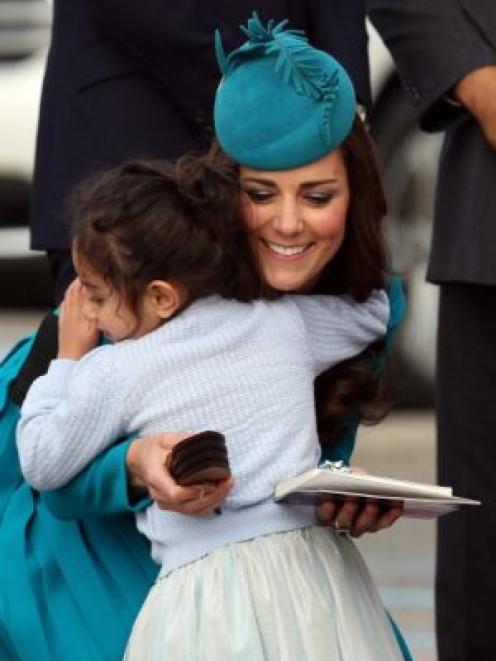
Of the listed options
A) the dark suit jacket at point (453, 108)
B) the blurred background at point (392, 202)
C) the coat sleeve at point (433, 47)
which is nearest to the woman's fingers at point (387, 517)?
the dark suit jacket at point (453, 108)

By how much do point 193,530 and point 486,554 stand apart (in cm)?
111

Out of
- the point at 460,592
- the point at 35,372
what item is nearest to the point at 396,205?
the point at 460,592

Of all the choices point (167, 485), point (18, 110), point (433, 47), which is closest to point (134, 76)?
point (433, 47)

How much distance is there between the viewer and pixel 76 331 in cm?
379

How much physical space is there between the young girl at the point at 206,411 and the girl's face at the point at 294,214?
33mm

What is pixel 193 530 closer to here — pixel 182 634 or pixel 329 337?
pixel 182 634

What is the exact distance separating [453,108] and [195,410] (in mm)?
1067

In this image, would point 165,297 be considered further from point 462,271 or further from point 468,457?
point 468,457

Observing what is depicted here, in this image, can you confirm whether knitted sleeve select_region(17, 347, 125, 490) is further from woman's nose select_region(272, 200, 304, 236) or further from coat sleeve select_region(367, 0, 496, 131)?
coat sleeve select_region(367, 0, 496, 131)

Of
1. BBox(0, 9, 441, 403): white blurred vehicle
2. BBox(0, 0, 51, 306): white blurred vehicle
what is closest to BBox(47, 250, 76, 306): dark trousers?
BBox(0, 9, 441, 403): white blurred vehicle

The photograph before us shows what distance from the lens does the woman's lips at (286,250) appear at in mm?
3730

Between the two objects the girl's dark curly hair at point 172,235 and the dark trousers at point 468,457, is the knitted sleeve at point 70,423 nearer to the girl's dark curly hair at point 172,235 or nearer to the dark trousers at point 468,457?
the girl's dark curly hair at point 172,235

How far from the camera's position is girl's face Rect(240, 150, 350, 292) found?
371 cm

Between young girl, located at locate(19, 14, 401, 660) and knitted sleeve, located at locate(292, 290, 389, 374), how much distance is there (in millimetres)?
31
